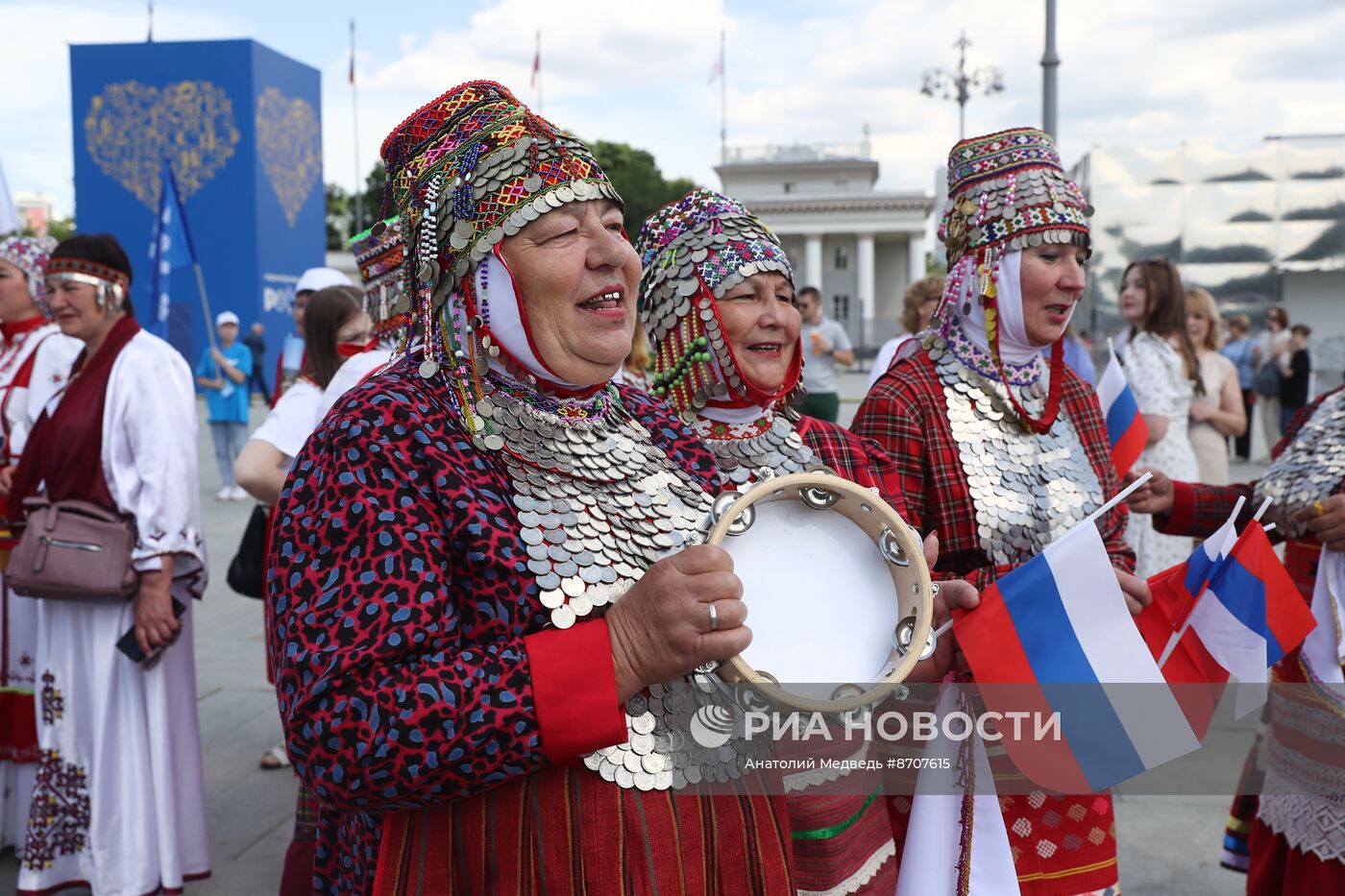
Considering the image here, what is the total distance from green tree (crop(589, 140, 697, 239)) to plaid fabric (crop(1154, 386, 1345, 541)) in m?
51.7

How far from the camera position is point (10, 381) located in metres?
4.70

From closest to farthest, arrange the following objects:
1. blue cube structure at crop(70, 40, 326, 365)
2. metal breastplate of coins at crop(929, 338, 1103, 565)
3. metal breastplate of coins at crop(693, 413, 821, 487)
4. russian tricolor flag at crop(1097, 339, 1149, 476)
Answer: metal breastplate of coins at crop(693, 413, 821, 487) < metal breastplate of coins at crop(929, 338, 1103, 565) < russian tricolor flag at crop(1097, 339, 1149, 476) < blue cube structure at crop(70, 40, 326, 365)

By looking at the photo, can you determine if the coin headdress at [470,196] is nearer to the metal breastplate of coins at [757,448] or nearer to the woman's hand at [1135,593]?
the metal breastplate of coins at [757,448]

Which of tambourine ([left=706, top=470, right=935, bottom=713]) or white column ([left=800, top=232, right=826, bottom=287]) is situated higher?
white column ([left=800, top=232, right=826, bottom=287])

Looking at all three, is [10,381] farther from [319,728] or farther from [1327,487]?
[1327,487]

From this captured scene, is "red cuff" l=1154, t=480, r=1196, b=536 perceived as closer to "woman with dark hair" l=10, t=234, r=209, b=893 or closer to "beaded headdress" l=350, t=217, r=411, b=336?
"beaded headdress" l=350, t=217, r=411, b=336

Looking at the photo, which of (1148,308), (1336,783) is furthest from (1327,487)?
(1148,308)

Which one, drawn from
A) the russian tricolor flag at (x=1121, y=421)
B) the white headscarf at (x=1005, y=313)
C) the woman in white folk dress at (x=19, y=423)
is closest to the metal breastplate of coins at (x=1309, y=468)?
the russian tricolor flag at (x=1121, y=421)

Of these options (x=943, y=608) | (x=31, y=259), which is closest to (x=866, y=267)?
(x=31, y=259)

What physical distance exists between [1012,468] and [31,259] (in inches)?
178

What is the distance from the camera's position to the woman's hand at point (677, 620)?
1468mm

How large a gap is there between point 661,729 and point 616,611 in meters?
0.26

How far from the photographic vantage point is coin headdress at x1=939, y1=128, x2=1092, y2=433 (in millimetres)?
2977

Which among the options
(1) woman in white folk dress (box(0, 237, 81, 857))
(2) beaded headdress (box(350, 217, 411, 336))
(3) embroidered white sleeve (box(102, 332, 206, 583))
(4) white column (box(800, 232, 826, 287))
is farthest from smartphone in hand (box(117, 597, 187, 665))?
(4) white column (box(800, 232, 826, 287))
